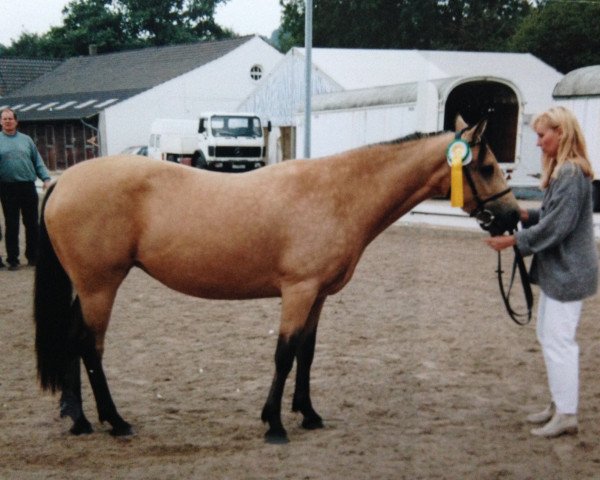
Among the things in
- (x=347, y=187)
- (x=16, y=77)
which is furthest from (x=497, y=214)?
(x=16, y=77)

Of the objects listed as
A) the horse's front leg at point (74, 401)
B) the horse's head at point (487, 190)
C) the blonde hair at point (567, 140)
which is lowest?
the horse's front leg at point (74, 401)

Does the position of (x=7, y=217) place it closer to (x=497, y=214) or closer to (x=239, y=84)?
(x=497, y=214)

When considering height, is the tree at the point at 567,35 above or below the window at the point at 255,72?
above

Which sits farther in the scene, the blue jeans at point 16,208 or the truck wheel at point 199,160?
the truck wheel at point 199,160

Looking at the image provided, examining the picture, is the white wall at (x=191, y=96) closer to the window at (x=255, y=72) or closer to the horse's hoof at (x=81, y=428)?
the window at (x=255, y=72)

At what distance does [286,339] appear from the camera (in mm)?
3732

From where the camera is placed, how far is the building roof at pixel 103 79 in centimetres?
3544

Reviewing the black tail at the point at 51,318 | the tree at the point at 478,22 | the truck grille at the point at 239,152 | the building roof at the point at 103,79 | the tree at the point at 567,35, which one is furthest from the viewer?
the tree at the point at 478,22

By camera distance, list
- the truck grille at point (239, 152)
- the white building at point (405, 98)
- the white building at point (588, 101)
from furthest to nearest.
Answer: the truck grille at point (239, 152)
the white building at point (405, 98)
the white building at point (588, 101)

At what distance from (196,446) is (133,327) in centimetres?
271

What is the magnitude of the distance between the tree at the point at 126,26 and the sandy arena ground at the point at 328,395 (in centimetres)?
5218

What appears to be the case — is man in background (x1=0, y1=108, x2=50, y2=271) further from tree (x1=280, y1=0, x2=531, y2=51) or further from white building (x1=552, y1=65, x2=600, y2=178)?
tree (x1=280, y1=0, x2=531, y2=51)

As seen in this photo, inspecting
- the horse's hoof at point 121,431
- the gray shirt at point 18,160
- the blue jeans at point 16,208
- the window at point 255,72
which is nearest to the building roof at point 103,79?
the window at point 255,72

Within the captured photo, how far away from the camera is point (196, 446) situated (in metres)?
3.68
